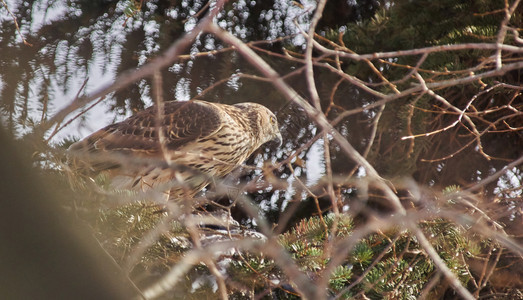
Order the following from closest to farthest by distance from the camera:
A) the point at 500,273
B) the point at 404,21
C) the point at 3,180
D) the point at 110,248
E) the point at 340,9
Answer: the point at 3,180, the point at 110,248, the point at 500,273, the point at 404,21, the point at 340,9

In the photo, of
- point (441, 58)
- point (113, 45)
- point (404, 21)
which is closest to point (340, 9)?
point (404, 21)

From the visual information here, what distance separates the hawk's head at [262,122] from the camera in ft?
10.4

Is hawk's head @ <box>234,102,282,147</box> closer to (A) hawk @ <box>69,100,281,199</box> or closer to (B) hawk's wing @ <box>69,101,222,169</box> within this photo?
(A) hawk @ <box>69,100,281,199</box>

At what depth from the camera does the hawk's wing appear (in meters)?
3.12

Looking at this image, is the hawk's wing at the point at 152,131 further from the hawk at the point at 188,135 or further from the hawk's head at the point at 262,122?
the hawk's head at the point at 262,122

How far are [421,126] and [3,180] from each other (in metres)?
2.21

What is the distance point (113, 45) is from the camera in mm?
2793

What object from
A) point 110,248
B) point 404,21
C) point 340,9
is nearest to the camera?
point 110,248

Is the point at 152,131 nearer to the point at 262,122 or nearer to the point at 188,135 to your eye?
the point at 188,135

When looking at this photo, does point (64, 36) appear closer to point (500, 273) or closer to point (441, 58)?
point (441, 58)

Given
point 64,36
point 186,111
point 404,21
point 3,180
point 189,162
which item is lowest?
point 189,162

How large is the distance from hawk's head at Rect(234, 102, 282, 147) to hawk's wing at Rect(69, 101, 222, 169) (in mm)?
215

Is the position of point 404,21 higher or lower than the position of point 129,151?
higher

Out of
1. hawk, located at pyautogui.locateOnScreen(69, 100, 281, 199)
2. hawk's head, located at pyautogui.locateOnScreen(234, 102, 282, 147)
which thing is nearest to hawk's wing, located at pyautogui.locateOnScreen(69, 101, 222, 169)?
hawk, located at pyautogui.locateOnScreen(69, 100, 281, 199)
